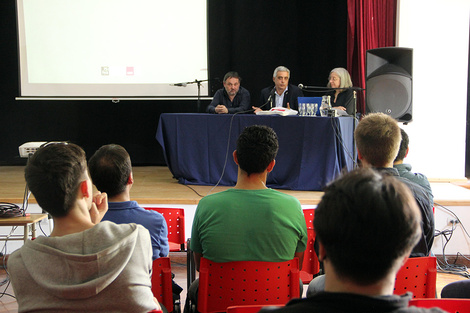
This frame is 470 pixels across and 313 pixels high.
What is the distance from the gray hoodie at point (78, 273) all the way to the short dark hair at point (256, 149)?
80 cm

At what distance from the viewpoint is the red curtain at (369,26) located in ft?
17.2

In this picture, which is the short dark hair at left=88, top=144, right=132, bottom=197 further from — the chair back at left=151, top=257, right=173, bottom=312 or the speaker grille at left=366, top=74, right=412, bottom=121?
the speaker grille at left=366, top=74, right=412, bottom=121

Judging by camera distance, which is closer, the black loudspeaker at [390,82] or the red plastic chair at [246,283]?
the red plastic chair at [246,283]

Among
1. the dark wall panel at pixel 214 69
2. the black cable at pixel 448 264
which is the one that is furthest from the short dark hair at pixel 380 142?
the dark wall panel at pixel 214 69

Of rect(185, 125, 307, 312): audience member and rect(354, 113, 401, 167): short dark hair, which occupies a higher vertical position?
rect(354, 113, 401, 167): short dark hair

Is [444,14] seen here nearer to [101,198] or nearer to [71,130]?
[101,198]

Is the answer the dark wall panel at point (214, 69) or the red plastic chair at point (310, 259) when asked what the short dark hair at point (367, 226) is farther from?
the dark wall panel at point (214, 69)

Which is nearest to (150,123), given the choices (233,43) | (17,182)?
(233,43)

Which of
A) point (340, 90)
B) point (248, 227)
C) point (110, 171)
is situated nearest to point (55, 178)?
point (110, 171)

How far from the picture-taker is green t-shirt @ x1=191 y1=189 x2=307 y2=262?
68.2 inches

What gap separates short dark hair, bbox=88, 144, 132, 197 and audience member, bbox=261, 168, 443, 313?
1.21 meters

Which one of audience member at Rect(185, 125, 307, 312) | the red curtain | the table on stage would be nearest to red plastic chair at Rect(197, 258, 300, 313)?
audience member at Rect(185, 125, 307, 312)

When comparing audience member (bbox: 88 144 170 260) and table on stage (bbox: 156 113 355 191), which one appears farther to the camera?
table on stage (bbox: 156 113 355 191)

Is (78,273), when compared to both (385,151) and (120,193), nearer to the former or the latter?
(120,193)
